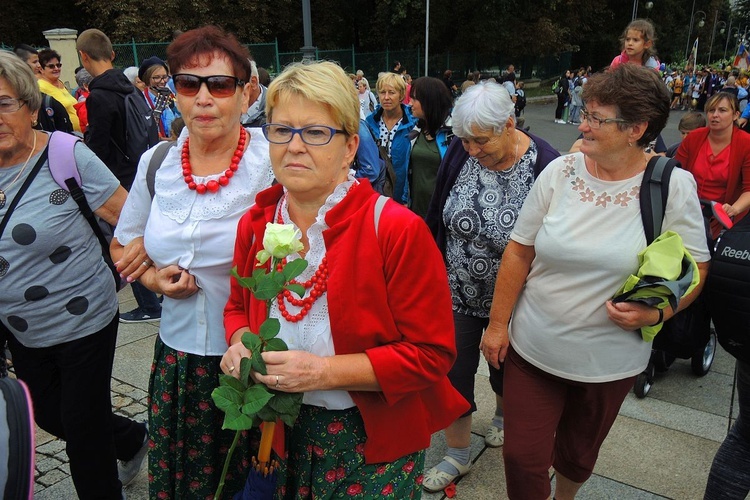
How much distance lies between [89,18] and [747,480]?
34.8m

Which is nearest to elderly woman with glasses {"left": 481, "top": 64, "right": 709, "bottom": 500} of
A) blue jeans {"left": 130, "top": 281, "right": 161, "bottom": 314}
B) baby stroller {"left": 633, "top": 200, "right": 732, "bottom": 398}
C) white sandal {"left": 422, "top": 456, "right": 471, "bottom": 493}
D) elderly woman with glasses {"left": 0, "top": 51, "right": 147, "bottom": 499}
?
baby stroller {"left": 633, "top": 200, "right": 732, "bottom": 398}

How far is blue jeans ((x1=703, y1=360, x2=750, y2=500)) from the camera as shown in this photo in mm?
2389

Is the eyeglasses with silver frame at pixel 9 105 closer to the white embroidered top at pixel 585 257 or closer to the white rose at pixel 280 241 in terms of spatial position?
the white rose at pixel 280 241

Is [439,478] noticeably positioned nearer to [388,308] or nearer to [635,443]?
[635,443]

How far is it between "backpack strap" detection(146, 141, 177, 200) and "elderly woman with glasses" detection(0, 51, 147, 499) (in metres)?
0.35

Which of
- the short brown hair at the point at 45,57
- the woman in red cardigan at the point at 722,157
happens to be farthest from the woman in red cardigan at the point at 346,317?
the short brown hair at the point at 45,57

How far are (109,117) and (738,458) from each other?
4.93 metres

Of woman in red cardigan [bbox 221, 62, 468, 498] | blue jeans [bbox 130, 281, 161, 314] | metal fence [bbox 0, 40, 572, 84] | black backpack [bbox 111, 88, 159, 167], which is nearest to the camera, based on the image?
woman in red cardigan [bbox 221, 62, 468, 498]

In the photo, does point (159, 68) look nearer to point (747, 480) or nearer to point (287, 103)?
point (287, 103)

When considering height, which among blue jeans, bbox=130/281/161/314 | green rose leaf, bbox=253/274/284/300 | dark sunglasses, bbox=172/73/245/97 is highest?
dark sunglasses, bbox=172/73/245/97

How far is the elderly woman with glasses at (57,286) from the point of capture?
2.37m

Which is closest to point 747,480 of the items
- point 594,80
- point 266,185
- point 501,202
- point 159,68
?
point 501,202

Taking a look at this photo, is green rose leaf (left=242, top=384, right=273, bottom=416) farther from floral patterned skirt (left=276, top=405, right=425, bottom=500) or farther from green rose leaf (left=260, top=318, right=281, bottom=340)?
floral patterned skirt (left=276, top=405, right=425, bottom=500)

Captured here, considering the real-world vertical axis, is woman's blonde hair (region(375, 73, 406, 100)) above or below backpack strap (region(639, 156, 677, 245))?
above
